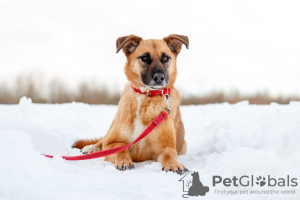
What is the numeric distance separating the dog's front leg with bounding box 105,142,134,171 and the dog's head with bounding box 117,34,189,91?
93cm

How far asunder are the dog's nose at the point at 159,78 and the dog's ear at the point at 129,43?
2.37ft

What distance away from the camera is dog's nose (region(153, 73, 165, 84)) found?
4.16 metres

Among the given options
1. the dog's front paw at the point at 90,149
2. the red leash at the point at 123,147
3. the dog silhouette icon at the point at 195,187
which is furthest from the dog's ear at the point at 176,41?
the dog's front paw at the point at 90,149

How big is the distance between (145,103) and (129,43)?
1.01 meters

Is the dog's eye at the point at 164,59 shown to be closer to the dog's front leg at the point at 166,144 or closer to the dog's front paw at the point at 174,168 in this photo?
the dog's front leg at the point at 166,144

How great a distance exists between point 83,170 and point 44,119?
500cm

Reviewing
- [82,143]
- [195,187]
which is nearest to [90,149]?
[82,143]

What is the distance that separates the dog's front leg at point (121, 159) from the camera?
3817 millimetres

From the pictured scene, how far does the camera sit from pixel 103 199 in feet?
8.93

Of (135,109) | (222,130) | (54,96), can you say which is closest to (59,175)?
(135,109)

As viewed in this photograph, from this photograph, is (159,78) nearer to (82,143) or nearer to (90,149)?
(90,149)

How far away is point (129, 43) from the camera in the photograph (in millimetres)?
4637

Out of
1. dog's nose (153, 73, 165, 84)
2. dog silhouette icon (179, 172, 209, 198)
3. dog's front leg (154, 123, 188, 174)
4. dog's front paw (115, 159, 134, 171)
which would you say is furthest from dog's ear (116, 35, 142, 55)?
dog silhouette icon (179, 172, 209, 198)

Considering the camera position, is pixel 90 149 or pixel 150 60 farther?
pixel 90 149
